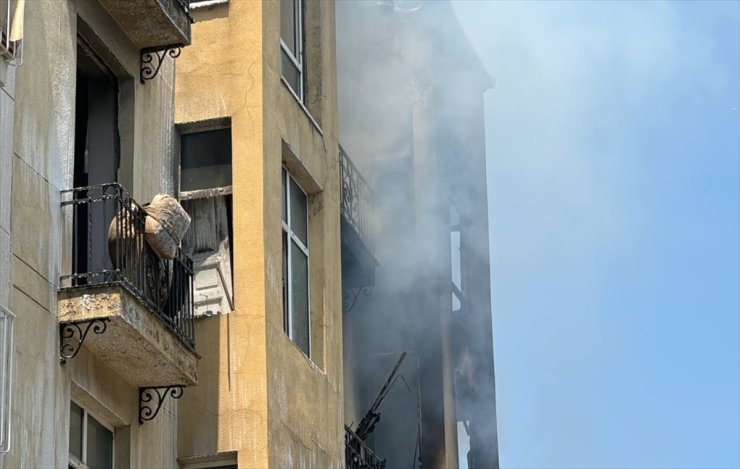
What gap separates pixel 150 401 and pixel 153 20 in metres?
3.57

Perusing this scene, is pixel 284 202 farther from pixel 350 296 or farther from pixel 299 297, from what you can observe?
pixel 350 296

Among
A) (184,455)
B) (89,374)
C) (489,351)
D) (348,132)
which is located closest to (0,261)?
(89,374)

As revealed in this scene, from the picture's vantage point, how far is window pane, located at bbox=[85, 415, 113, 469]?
17312 millimetres

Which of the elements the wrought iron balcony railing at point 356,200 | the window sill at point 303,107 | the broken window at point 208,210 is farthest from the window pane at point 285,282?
the wrought iron balcony railing at point 356,200

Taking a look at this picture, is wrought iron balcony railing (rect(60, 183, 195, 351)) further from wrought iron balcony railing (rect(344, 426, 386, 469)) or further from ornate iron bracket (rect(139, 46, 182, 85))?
wrought iron balcony railing (rect(344, 426, 386, 469))

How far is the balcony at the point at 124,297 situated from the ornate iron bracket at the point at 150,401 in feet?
0.52

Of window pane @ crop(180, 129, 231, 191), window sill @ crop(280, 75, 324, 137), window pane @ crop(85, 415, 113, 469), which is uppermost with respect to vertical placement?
window sill @ crop(280, 75, 324, 137)

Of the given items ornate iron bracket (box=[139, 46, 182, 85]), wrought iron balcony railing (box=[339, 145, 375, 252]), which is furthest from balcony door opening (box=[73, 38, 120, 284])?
wrought iron balcony railing (box=[339, 145, 375, 252])

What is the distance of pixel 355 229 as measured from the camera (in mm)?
27875

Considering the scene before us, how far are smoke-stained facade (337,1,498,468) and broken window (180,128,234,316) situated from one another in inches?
304

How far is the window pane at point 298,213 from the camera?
21.5 metres

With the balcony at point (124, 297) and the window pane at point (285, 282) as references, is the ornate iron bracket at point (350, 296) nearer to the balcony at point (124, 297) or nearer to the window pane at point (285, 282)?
the window pane at point (285, 282)

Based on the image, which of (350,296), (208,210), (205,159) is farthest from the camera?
(350,296)

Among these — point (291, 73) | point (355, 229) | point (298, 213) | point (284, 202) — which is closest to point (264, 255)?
point (284, 202)
